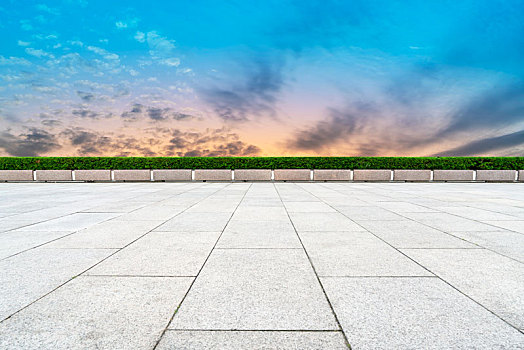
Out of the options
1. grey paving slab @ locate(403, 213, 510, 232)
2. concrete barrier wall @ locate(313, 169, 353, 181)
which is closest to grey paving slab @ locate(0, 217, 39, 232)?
grey paving slab @ locate(403, 213, 510, 232)

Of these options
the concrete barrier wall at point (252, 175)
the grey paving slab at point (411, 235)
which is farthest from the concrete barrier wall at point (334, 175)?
the grey paving slab at point (411, 235)

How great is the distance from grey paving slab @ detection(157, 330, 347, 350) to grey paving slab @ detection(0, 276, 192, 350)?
0.18 metres

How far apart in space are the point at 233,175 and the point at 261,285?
16464 mm

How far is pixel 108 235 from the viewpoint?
493cm

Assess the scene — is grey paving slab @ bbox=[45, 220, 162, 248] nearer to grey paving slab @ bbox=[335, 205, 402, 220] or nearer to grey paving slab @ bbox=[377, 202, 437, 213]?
grey paving slab @ bbox=[335, 205, 402, 220]

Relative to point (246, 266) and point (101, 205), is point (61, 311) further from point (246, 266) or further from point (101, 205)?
point (101, 205)

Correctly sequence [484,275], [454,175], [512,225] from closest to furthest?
[484,275] < [512,225] < [454,175]

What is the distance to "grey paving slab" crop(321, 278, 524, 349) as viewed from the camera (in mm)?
2031

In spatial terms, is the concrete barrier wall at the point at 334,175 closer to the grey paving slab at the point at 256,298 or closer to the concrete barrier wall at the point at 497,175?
the concrete barrier wall at the point at 497,175

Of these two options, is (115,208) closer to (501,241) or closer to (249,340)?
(249,340)

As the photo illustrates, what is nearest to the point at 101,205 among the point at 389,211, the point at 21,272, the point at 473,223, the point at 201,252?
the point at 21,272

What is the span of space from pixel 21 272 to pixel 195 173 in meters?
16.0

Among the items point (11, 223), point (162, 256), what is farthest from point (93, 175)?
point (162, 256)

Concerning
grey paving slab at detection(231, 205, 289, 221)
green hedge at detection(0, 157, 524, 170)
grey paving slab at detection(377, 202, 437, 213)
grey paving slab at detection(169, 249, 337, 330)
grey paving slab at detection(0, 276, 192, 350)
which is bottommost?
grey paving slab at detection(0, 276, 192, 350)
